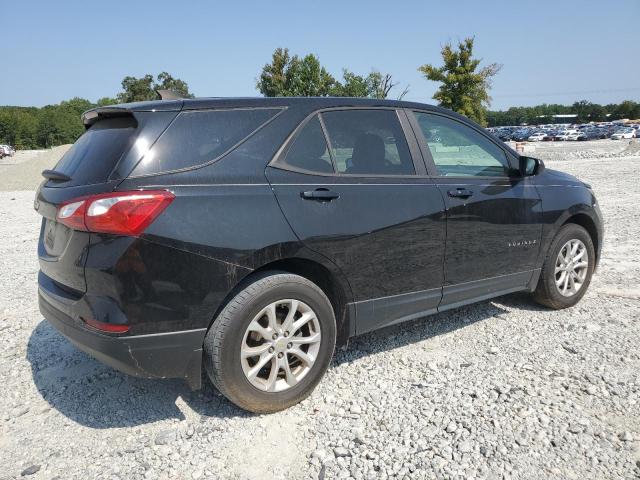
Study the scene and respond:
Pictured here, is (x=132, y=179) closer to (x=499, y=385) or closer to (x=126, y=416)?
(x=126, y=416)

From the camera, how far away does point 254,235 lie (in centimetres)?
278

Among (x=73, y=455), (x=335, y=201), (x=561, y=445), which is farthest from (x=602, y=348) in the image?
(x=73, y=455)

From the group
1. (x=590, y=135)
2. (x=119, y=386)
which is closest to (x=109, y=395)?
(x=119, y=386)

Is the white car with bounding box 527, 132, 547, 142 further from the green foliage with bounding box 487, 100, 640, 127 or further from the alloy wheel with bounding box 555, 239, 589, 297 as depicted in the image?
the green foliage with bounding box 487, 100, 640, 127

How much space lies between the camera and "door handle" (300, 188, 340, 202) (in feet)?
9.90

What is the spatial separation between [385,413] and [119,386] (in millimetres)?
1789

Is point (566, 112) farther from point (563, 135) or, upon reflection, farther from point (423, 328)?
point (423, 328)

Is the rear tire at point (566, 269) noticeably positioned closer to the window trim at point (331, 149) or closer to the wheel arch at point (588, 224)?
the wheel arch at point (588, 224)

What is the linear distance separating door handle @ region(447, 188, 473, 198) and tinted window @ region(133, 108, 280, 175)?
1.45 meters

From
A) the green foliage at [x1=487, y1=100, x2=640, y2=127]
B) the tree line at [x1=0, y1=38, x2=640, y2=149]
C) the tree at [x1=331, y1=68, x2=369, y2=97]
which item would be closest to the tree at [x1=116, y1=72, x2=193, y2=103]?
the tree line at [x1=0, y1=38, x2=640, y2=149]

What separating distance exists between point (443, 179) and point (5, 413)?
327 cm

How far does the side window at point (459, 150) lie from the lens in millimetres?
3834

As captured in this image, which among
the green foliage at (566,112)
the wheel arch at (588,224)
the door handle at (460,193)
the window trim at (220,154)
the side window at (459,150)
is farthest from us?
the green foliage at (566,112)

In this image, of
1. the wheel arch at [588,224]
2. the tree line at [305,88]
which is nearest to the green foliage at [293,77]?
the tree line at [305,88]
